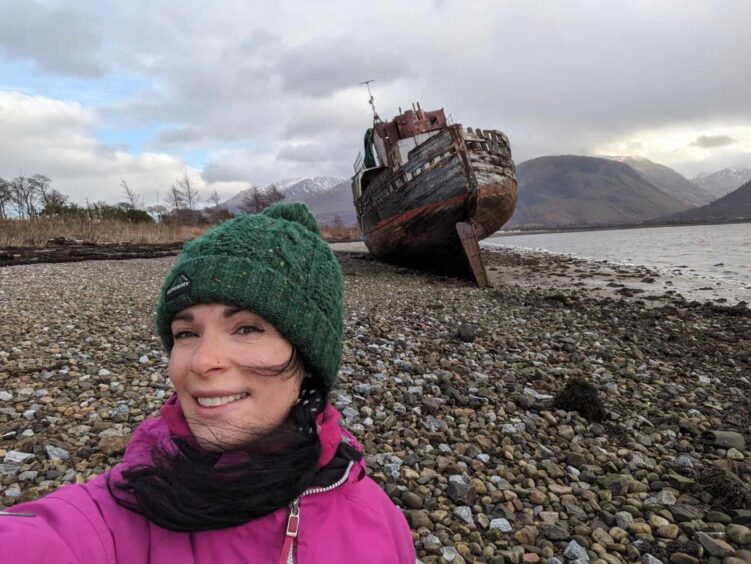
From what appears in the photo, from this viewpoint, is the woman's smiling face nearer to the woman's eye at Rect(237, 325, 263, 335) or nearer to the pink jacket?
the woman's eye at Rect(237, 325, 263, 335)

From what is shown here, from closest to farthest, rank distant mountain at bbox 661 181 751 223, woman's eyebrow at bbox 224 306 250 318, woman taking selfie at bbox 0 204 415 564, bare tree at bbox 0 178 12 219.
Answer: woman taking selfie at bbox 0 204 415 564, woman's eyebrow at bbox 224 306 250 318, bare tree at bbox 0 178 12 219, distant mountain at bbox 661 181 751 223

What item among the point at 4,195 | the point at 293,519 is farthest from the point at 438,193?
the point at 4,195

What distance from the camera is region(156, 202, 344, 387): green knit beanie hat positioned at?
168cm

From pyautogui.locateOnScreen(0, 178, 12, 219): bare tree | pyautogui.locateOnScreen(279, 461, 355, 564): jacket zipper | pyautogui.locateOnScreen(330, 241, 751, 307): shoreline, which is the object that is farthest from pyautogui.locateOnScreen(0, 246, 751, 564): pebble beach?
pyautogui.locateOnScreen(0, 178, 12, 219): bare tree

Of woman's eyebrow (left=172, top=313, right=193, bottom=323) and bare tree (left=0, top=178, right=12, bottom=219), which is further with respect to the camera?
bare tree (left=0, top=178, right=12, bottom=219)

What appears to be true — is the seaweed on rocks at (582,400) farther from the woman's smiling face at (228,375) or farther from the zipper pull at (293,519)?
the zipper pull at (293,519)

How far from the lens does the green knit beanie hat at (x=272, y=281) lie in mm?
1683

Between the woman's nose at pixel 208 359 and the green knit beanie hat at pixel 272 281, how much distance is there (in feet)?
0.60

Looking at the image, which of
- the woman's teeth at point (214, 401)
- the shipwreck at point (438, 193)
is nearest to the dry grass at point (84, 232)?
the shipwreck at point (438, 193)

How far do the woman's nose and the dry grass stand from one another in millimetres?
25504

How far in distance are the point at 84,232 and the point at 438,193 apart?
22.6m

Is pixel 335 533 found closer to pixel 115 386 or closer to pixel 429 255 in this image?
pixel 115 386

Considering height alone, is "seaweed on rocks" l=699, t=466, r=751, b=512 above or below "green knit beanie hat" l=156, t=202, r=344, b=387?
below

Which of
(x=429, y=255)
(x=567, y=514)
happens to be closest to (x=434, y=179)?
(x=429, y=255)
